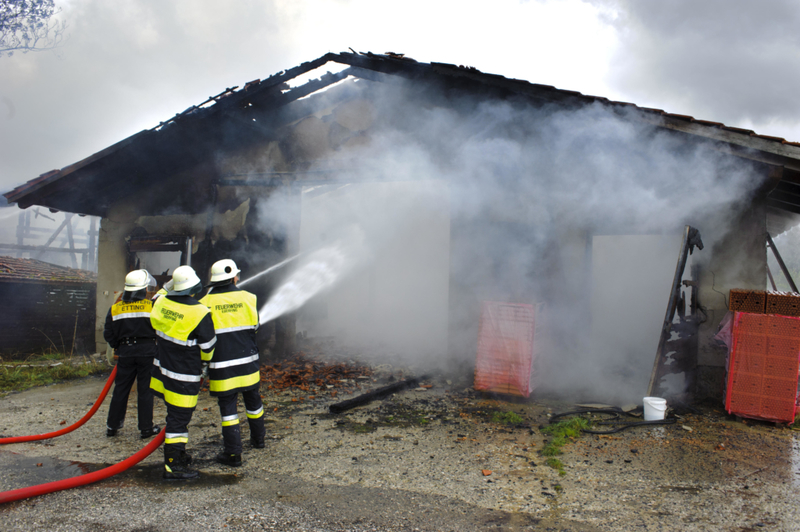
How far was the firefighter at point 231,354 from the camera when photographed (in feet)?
12.3

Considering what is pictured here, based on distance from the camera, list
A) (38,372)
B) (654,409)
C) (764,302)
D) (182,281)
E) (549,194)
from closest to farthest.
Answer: (182,281), (654,409), (764,302), (549,194), (38,372)

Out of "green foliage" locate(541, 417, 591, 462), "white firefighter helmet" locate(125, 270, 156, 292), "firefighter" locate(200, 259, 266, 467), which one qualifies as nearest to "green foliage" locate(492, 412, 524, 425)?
"green foliage" locate(541, 417, 591, 462)

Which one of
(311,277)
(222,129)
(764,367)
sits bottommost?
(764,367)

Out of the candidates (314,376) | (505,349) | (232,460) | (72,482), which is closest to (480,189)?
(505,349)

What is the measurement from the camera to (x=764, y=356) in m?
4.93

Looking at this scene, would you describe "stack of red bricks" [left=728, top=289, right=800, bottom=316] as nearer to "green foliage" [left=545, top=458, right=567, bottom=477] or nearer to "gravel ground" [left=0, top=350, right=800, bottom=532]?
"gravel ground" [left=0, top=350, right=800, bottom=532]

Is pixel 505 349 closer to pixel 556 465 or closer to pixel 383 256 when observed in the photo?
pixel 556 465

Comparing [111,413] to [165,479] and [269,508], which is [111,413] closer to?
[165,479]

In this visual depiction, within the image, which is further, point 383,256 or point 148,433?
point 383,256

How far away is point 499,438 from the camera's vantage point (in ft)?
14.5

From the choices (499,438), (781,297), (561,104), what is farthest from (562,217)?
(499,438)

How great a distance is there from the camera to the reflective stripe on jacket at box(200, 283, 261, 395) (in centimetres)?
377

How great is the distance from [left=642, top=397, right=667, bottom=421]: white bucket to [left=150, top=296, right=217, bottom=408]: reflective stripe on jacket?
4.68 m

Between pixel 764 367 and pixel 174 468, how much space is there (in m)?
6.17
